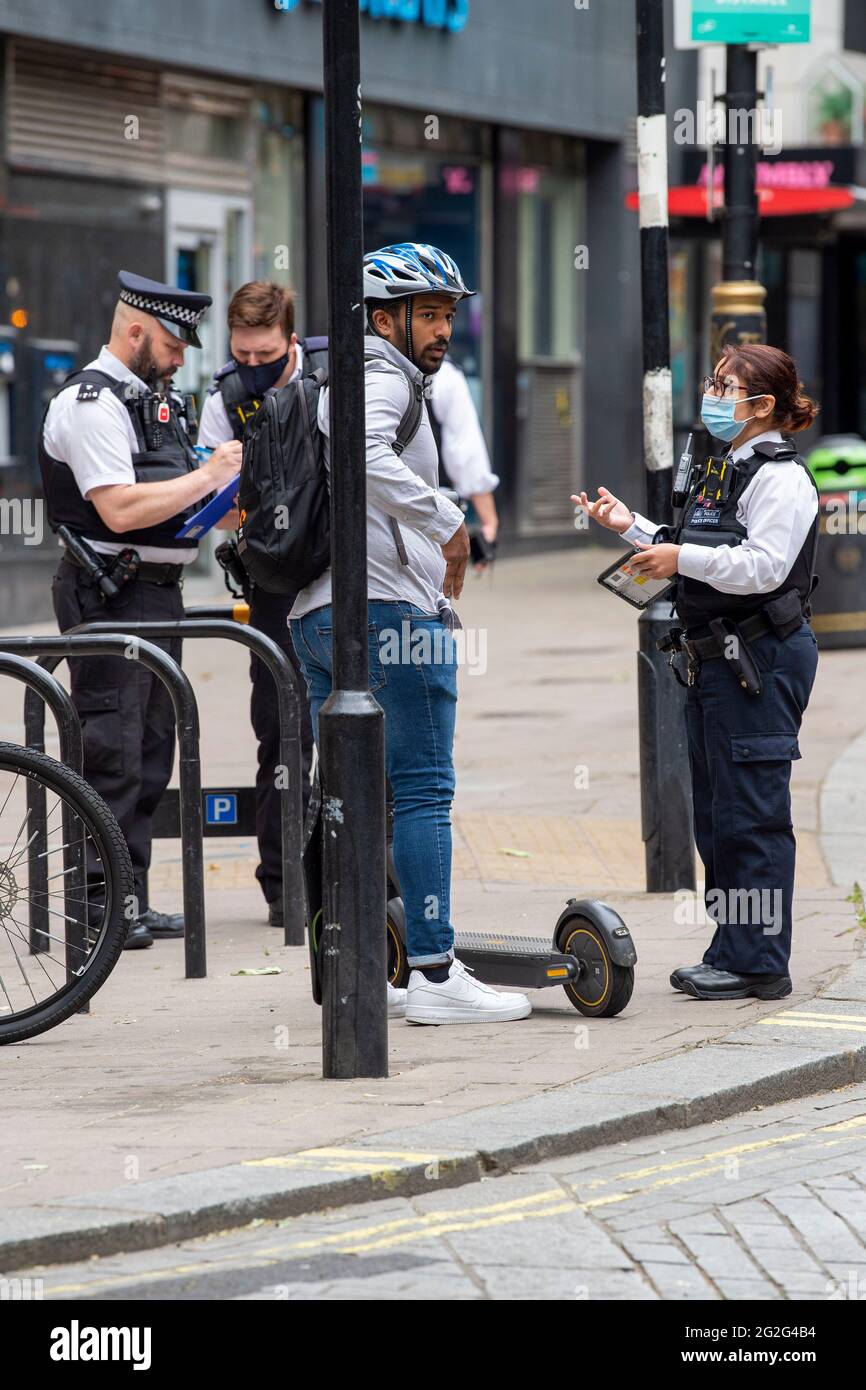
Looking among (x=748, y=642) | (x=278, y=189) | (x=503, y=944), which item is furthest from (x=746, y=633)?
(x=278, y=189)

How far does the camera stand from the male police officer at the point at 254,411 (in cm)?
749

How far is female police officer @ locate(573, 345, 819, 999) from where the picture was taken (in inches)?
243

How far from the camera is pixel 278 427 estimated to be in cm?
597

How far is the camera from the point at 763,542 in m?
6.10

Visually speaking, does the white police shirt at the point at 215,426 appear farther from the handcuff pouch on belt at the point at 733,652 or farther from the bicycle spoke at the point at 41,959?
the handcuff pouch on belt at the point at 733,652

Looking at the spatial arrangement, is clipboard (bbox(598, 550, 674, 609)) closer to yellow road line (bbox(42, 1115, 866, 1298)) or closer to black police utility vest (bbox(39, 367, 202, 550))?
black police utility vest (bbox(39, 367, 202, 550))

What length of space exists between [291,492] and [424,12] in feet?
48.7

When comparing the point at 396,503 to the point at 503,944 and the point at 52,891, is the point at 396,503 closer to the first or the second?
the point at 503,944

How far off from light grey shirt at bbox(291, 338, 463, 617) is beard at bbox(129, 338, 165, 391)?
1.45 meters

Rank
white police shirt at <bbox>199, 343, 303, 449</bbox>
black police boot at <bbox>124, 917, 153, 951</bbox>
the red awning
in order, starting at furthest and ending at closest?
the red awning → white police shirt at <bbox>199, 343, 303, 449</bbox> → black police boot at <bbox>124, 917, 153, 951</bbox>

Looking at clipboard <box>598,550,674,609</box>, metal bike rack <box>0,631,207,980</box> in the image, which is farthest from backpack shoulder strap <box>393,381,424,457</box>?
metal bike rack <box>0,631,207,980</box>

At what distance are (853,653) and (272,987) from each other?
910 centimetres

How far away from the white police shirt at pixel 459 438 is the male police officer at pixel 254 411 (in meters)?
3.99
